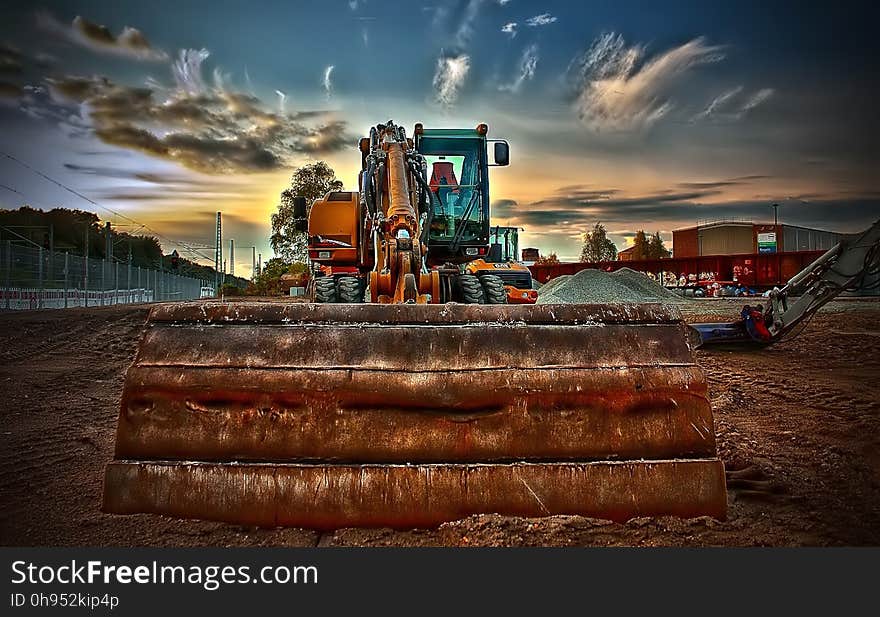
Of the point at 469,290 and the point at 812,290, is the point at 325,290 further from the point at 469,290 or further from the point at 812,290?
the point at 812,290

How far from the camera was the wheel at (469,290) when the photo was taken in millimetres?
6004

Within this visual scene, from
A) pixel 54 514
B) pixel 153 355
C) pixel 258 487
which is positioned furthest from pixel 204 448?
pixel 54 514

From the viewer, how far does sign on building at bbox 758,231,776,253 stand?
131ft

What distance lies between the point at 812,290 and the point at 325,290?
769cm

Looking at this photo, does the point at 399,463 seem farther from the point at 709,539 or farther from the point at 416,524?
the point at 709,539

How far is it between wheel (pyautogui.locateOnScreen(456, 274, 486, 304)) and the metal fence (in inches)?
652

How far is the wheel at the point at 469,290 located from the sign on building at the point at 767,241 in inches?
1559

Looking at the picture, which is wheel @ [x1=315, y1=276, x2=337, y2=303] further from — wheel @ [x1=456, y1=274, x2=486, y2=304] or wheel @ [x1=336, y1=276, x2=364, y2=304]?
wheel @ [x1=456, y1=274, x2=486, y2=304]

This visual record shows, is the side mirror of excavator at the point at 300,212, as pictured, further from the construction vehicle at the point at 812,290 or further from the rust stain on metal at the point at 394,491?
the construction vehicle at the point at 812,290

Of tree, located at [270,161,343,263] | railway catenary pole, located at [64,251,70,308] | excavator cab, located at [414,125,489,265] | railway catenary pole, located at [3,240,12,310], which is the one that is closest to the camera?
excavator cab, located at [414,125,489,265]

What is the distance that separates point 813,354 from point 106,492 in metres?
10.7

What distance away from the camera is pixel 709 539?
86.1 inches

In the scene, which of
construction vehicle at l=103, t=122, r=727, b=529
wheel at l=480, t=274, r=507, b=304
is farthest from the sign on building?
construction vehicle at l=103, t=122, r=727, b=529

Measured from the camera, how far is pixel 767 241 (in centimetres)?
4062
